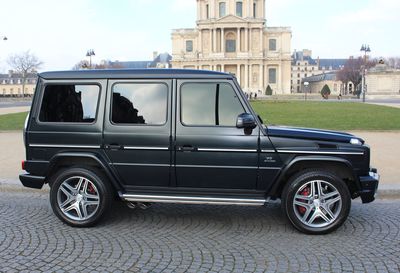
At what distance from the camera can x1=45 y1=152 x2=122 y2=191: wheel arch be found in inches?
213

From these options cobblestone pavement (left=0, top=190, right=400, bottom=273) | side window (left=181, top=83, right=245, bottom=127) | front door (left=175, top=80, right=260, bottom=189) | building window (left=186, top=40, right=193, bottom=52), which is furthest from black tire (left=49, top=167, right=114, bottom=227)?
building window (left=186, top=40, right=193, bottom=52)

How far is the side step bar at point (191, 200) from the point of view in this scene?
5.15 m

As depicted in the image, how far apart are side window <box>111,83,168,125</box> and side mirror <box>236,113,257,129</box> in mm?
985

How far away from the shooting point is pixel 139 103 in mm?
5406

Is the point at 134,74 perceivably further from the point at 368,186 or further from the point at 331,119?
the point at 331,119

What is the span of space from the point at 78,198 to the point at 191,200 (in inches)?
61.9

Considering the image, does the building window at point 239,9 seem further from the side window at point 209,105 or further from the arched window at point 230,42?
the side window at point 209,105

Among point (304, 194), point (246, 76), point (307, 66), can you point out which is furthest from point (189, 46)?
point (304, 194)

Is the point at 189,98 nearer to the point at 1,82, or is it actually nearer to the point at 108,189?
the point at 108,189

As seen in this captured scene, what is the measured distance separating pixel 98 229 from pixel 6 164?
582cm

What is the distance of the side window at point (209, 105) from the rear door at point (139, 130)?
0.78 ft

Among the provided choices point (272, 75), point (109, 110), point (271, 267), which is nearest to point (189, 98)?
point (109, 110)

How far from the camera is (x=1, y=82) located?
442 feet

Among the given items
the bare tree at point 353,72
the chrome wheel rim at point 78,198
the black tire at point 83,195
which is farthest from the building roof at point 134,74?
the bare tree at point 353,72
